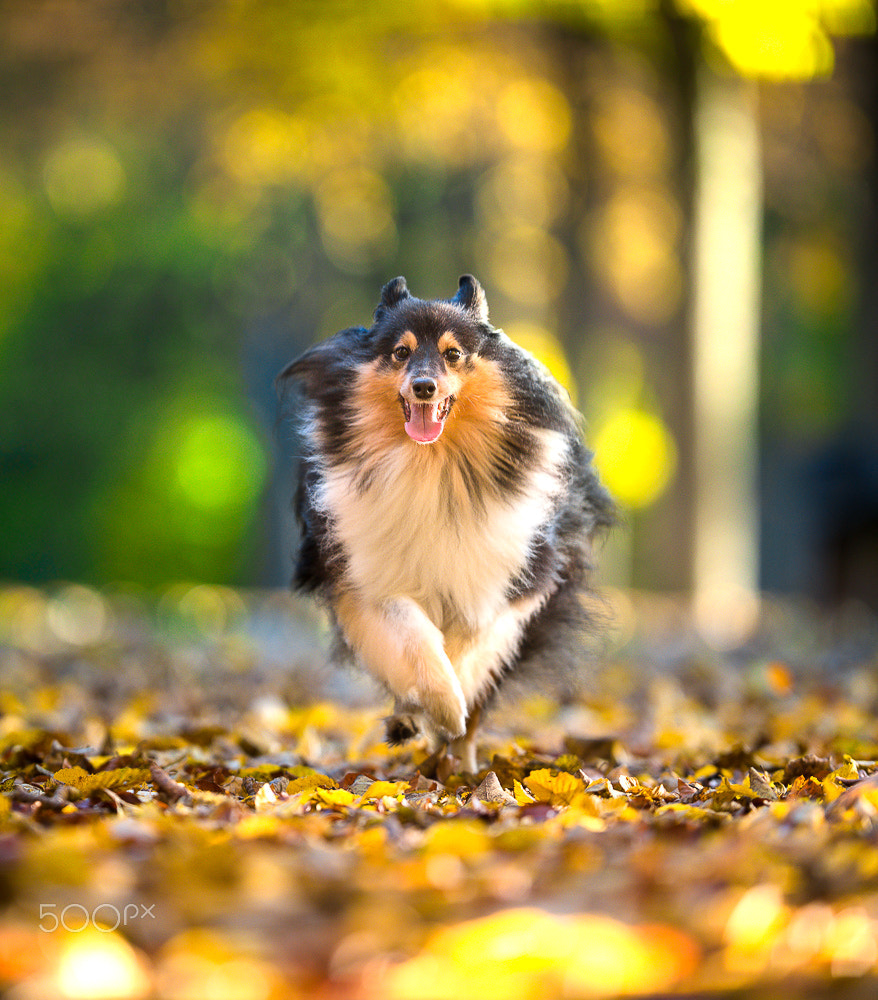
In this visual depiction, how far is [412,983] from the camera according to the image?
5.66 ft

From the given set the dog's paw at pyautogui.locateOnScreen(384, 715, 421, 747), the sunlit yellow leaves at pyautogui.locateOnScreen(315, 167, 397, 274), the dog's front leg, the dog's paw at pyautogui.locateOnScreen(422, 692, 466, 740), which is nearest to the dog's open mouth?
the dog's front leg

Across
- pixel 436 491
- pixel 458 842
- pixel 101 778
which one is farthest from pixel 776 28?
pixel 458 842

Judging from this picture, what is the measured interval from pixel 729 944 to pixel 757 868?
30 cm

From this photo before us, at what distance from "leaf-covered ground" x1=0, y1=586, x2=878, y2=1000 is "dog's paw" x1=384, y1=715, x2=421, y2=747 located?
91mm

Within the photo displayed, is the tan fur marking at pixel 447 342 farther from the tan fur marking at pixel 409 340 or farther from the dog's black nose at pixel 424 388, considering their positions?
the dog's black nose at pixel 424 388

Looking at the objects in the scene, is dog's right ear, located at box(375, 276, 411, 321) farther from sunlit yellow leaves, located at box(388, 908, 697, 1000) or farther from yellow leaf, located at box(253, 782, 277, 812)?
sunlit yellow leaves, located at box(388, 908, 697, 1000)

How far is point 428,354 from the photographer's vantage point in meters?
3.69

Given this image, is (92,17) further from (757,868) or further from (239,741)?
(757,868)

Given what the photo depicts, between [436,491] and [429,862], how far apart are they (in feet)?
5.91

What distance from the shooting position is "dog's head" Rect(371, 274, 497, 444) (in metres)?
3.63

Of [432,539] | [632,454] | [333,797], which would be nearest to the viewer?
[333,797]

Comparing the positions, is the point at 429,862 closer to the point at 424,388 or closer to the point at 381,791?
the point at 381,791

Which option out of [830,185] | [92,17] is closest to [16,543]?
[92,17]

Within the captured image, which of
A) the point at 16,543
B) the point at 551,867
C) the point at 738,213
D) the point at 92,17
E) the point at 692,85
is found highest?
the point at 92,17
